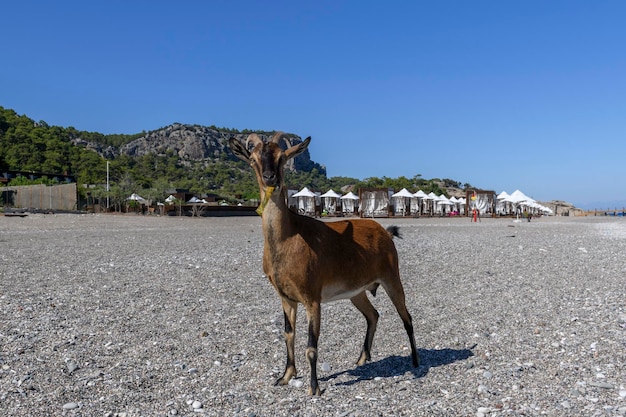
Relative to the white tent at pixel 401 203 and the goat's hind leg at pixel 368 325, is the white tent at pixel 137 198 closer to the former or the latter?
the white tent at pixel 401 203

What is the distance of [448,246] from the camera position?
64.1 feet

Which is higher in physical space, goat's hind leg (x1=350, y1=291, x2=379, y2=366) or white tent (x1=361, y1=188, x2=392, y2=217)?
white tent (x1=361, y1=188, x2=392, y2=217)

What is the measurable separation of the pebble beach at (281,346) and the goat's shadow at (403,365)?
3 centimetres

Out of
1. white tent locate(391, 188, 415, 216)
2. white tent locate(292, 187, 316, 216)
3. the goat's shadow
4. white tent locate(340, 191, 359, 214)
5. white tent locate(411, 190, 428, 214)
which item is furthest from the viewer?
white tent locate(391, 188, 415, 216)

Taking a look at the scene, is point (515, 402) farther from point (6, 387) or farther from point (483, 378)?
point (6, 387)

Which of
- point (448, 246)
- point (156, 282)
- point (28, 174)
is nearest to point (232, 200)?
point (28, 174)

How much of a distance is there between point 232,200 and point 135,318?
79492mm

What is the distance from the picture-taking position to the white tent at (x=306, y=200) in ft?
198

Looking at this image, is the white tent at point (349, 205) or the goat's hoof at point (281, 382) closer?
the goat's hoof at point (281, 382)

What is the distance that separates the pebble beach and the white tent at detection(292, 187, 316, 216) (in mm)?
47289

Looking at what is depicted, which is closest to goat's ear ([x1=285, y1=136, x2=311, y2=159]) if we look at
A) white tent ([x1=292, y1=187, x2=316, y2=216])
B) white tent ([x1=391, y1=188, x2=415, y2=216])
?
white tent ([x1=292, y1=187, x2=316, y2=216])

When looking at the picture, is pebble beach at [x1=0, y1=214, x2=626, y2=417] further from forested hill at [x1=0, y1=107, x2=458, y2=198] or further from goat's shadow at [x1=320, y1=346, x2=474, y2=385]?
forested hill at [x1=0, y1=107, x2=458, y2=198]

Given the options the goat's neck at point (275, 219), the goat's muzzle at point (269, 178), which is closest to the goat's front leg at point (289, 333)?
the goat's neck at point (275, 219)

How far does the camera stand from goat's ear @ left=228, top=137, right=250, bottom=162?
197 inches
